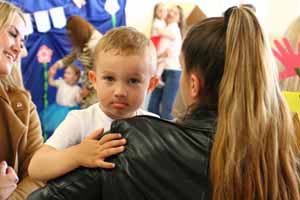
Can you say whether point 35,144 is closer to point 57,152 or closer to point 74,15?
point 57,152

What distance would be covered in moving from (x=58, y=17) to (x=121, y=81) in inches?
147

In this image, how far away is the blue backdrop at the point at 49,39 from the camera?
4750 mm

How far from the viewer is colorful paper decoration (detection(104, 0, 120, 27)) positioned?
503 cm

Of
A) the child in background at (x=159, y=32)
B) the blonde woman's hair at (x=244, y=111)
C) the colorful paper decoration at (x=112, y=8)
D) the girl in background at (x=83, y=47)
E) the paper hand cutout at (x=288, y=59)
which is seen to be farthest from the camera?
the colorful paper decoration at (x=112, y=8)

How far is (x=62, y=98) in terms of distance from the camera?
489 centimetres

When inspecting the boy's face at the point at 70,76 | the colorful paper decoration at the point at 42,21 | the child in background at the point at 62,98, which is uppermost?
the colorful paper decoration at the point at 42,21

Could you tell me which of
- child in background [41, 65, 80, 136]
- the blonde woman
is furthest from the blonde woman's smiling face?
child in background [41, 65, 80, 136]

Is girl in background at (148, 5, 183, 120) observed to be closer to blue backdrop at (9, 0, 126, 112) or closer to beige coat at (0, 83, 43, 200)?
blue backdrop at (9, 0, 126, 112)

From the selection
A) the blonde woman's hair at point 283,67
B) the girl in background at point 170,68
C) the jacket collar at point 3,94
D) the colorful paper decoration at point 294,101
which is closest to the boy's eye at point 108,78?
the jacket collar at point 3,94

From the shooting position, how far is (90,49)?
14.0 ft

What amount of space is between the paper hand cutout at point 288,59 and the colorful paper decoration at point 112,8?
3472 millimetres

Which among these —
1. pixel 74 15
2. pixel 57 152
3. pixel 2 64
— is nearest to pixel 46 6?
pixel 74 15

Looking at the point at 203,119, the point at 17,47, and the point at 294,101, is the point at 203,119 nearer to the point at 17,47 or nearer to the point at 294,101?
the point at 294,101

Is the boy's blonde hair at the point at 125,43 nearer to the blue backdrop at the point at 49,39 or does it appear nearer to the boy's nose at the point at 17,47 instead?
the boy's nose at the point at 17,47
